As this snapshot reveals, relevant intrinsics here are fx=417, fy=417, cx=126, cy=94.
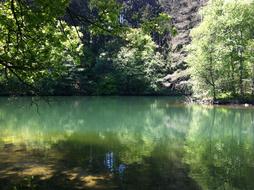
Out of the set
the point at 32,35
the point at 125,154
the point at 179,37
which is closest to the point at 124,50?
the point at 179,37

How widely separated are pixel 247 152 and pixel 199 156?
6.62 feet

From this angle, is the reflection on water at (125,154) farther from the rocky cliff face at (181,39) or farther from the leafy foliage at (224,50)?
the rocky cliff face at (181,39)

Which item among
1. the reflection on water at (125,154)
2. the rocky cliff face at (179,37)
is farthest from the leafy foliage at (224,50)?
the reflection on water at (125,154)

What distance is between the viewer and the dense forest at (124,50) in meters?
7.96

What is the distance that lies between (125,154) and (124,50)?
132 ft

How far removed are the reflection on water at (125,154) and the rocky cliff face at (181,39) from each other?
26.8m

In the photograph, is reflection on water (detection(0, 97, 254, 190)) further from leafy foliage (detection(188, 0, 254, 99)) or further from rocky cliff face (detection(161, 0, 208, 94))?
rocky cliff face (detection(161, 0, 208, 94))

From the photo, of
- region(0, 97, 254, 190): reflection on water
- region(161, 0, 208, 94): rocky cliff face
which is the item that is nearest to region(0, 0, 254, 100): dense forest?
region(161, 0, 208, 94): rocky cliff face

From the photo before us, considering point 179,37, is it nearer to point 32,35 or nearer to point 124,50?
point 124,50

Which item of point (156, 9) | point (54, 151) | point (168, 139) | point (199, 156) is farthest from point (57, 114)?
point (156, 9)

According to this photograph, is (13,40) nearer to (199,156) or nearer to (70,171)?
(70,171)

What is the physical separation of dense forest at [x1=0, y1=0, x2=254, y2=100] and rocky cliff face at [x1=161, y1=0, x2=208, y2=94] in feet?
0.43

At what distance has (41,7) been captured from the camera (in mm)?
7180

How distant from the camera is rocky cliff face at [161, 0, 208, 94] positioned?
51094 mm
